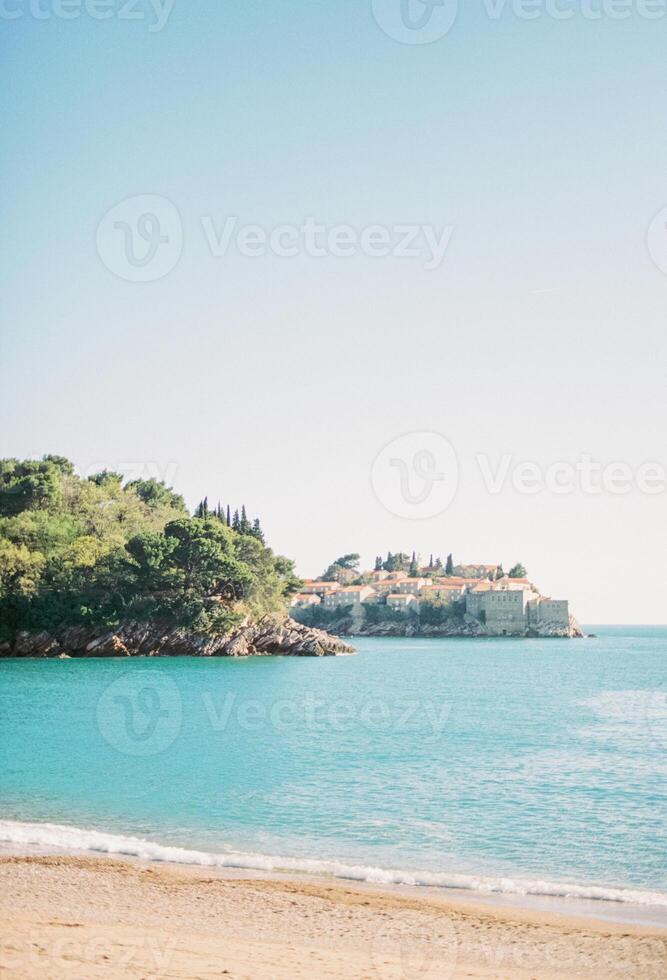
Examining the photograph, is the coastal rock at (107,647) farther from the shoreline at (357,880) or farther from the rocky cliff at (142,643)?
the shoreline at (357,880)

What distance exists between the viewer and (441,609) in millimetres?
166500

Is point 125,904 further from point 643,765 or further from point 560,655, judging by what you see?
point 560,655

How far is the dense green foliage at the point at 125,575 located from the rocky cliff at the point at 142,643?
3.16ft

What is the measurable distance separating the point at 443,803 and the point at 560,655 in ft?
296

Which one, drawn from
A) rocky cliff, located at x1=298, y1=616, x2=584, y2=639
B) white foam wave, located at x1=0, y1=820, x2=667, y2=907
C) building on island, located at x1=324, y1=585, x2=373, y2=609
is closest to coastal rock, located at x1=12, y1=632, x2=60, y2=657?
white foam wave, located at x1=0, y1=820, x2=667, y2=907

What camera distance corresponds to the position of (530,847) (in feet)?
56.1

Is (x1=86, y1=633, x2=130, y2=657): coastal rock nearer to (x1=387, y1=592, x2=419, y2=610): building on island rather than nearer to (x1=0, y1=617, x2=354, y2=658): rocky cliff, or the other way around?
(x1=0, y1=617, x2=354, y2=658): rocky cliff

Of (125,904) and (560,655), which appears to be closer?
(125,904)

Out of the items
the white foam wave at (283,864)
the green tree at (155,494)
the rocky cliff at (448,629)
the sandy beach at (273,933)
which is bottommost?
the rocky cliff at (448,629)

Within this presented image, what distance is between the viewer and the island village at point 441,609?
538 ft

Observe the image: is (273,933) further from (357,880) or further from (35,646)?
(35,646)

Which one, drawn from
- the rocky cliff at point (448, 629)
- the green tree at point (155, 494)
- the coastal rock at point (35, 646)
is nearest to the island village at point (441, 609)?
the rocky cliff at point (448, 629)

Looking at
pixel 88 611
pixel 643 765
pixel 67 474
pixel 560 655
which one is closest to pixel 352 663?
pixel 88 611

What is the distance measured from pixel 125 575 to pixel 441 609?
93.7 m
